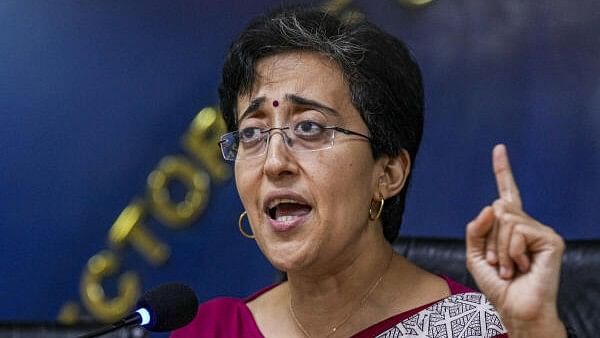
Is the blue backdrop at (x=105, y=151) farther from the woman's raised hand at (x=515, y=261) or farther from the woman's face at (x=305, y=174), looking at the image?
the woman's raised hand at (x=515, y=261)

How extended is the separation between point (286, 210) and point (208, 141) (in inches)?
46.2

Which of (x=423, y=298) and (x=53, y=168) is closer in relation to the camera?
(x=423, y=298)

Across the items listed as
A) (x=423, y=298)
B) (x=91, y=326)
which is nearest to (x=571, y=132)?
(x=423, y=298)

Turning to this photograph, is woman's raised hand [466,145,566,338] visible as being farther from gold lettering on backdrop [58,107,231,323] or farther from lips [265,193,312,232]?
gold lettering on backdrop [58,107,231,323]

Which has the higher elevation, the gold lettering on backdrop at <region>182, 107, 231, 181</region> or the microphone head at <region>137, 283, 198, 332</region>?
the gold lettering on backdrop at <region>182, 107, 231, 181</region>

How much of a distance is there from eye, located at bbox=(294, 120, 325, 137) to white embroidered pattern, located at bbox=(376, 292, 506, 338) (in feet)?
1.32

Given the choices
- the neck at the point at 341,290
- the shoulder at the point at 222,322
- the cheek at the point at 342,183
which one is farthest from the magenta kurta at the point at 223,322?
the cheek at the point at 342,183

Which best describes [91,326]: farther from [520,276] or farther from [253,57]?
[520,276]

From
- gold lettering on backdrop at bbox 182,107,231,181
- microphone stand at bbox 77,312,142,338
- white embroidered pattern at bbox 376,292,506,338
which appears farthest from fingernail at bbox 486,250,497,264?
gold lettering on backdrop at bbox 182,107,231,181

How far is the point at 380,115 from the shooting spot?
75.0 inches

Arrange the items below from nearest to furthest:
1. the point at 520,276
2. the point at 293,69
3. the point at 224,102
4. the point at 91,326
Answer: the point at 520,276
the point at 293,69
the point at 224,102
the point at 91,326

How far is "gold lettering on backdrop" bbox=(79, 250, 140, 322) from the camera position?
3.01m

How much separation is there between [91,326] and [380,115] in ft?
2.85

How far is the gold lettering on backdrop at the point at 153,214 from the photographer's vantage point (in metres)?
3.00
